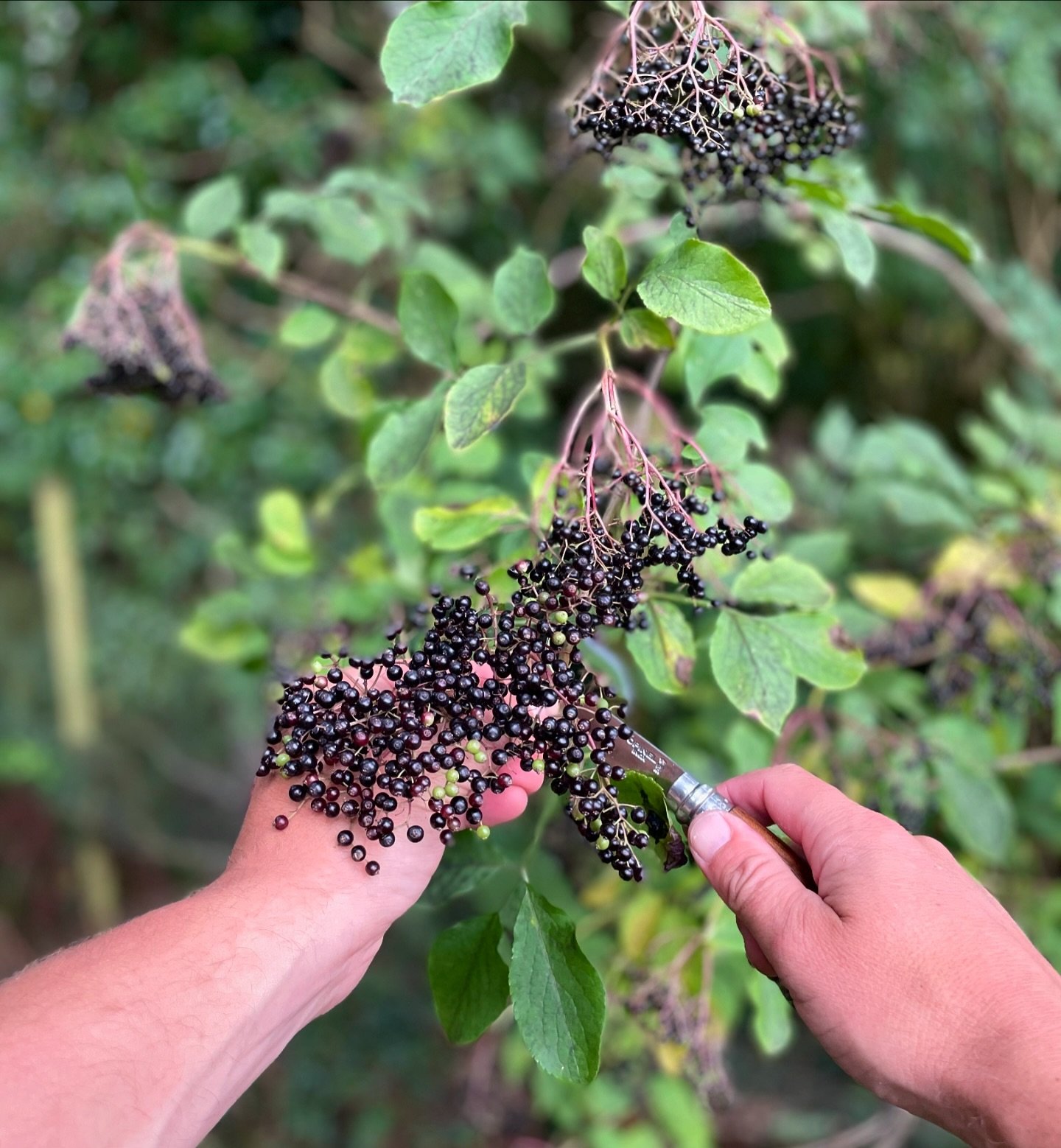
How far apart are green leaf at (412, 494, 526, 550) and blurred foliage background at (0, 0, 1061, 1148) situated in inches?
4.0

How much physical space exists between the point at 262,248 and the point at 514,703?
1.12 meters

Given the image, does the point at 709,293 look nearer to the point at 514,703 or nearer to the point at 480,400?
the point at 480,400

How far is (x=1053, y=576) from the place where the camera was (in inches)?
65.1

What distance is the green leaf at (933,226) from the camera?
3.67 ft

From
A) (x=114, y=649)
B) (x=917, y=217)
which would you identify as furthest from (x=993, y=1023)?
(x=114, y=649)

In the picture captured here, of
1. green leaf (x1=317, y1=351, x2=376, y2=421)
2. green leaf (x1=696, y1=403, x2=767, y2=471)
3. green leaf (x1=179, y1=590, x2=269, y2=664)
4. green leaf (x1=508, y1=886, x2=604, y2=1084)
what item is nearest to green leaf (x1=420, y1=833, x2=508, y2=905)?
green leaf (x1=508, y1=886, x2=604, y2=1084)

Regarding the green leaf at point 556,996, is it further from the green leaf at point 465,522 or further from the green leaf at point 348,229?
the green leaf at point 348,229

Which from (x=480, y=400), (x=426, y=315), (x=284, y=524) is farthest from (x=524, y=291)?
(x=284, y=524)

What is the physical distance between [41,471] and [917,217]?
4135 millimetres

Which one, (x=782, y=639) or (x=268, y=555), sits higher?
(x=782, y=639)

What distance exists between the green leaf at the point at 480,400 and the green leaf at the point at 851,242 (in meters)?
0.46

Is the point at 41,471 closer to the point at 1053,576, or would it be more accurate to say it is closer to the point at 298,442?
the point at 298,442

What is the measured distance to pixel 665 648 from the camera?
3.59 feet

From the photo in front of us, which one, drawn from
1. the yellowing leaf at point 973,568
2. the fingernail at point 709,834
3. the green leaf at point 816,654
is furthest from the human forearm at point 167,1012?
the yellowing leaf at point 973,568
